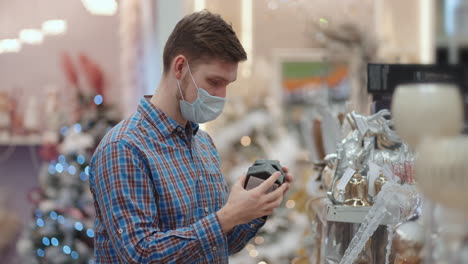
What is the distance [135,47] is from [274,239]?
5.03ft

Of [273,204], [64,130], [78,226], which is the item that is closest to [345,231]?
[273,204]

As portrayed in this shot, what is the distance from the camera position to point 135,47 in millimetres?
4613

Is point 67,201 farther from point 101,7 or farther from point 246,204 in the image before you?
point 246,204

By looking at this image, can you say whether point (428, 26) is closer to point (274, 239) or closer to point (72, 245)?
point (274, 239)

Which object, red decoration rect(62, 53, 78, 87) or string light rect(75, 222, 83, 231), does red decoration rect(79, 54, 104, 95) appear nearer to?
red decoration rect(62, 53, 78, 87)

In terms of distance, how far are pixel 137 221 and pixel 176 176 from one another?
0.54ft

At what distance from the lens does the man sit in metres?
1.56

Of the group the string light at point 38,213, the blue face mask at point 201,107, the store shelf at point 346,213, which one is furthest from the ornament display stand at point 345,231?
the string light at point 38,213

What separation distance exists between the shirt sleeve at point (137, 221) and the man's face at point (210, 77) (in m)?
0.21

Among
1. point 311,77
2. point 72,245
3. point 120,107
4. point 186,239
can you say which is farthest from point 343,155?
point 311,77

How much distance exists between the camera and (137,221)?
1.56m

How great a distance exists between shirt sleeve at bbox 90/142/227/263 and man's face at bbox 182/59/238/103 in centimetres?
21

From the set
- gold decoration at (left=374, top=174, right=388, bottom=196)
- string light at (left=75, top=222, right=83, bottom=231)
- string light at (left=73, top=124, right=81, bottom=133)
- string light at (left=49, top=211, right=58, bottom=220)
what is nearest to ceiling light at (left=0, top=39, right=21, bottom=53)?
string light at (left=73, top=124, right=81, bottom=133)

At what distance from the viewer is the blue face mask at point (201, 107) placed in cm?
171
